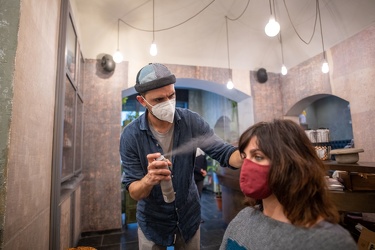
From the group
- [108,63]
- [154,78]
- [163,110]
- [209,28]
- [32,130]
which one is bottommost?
[32,130]

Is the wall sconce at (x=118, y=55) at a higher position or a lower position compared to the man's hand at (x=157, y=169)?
higher

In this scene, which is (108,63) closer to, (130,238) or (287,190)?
(130,238)

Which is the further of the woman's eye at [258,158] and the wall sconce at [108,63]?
the wall sconce at [108,63]

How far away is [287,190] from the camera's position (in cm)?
96

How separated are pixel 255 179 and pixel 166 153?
30.3 inches

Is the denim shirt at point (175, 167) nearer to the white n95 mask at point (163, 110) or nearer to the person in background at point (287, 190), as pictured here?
the white n95 mask at point (163, 110)

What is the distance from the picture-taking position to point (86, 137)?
437 centimetres

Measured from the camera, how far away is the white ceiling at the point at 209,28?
3877 millimetres

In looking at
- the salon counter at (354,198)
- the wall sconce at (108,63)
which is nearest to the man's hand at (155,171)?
the salon counter at (354,198)

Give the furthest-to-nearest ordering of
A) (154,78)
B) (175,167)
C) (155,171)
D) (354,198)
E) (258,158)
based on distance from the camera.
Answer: (354,198) → (175,167) → (154,78) → (155,171) → (258,158)

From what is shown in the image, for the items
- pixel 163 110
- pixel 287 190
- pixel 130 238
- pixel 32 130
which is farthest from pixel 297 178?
pixel 130 238

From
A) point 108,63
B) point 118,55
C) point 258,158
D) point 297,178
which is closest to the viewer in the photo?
point 297,178

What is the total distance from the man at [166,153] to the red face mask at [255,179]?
370 mm

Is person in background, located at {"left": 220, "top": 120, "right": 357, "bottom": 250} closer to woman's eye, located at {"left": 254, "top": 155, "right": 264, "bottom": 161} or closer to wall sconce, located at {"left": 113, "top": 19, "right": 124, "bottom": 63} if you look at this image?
woman's eye, located at {"left": 254, "top": 155, "right": 264, "bottom": 161}
